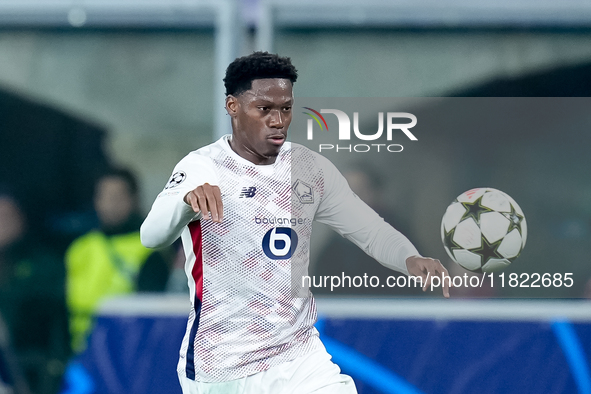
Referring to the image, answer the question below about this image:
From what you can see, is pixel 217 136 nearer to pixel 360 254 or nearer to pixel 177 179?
pixel 360 254

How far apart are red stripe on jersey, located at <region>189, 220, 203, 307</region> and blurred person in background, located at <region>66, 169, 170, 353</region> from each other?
1.40 metres

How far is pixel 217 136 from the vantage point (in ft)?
12.9

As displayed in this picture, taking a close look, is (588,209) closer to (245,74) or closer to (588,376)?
(588,376)

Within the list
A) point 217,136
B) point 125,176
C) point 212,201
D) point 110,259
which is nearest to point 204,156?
point 212,201

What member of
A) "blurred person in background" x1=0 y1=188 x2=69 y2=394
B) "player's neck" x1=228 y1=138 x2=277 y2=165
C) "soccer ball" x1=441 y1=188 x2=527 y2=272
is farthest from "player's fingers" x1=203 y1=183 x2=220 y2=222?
"blurred person in background" x1=0 y1=188 x2=69 y2=394

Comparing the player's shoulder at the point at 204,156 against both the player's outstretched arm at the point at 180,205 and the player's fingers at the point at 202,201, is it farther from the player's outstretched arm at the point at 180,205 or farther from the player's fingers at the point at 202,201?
the player's fingers at the point at 202,201

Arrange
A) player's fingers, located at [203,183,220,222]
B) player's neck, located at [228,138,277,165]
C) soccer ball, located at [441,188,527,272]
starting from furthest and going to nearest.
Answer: soccer ball, located at [441,188,527,272], player's neck, located at [228,138,277,165], player's fingers, located at [203,183,220,222]

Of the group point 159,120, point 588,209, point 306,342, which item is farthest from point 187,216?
point 588,209

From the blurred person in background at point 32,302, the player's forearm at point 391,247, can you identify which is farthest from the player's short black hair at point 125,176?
the player's forearm at point 391,247

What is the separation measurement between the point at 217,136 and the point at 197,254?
1513mm

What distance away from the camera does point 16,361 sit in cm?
400

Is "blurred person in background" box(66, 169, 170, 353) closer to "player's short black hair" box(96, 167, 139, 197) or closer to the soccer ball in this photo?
"player's short black hair" box(96, 167, 139, 197)

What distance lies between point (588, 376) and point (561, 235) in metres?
0.82

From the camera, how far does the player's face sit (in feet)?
8.62
